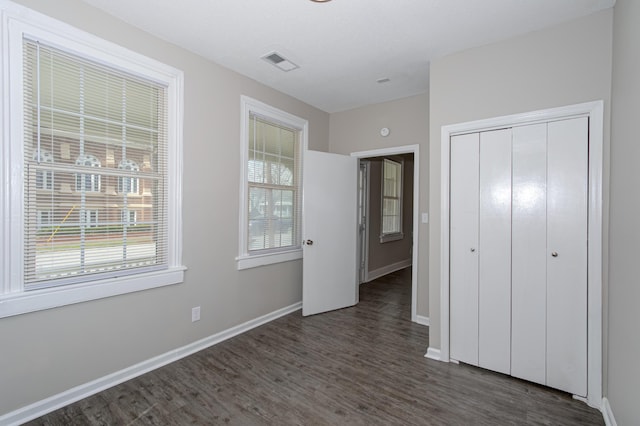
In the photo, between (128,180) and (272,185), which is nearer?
(128,180)

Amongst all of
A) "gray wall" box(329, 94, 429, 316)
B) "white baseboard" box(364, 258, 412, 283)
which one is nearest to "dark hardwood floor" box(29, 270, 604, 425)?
"gray wall" box(329, 94, 429, 316)

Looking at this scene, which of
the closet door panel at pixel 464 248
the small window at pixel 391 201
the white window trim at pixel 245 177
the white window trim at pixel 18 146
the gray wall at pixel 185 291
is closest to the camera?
the white window trim at pixel 18 146

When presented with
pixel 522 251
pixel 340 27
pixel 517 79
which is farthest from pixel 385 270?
pixel 340 27

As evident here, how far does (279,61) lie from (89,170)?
1.82 meters

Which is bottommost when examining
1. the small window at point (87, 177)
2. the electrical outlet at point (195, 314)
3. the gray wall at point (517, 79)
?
the electrical outlet at point (195, 314)

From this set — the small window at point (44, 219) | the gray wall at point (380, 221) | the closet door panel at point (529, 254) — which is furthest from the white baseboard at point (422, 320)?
the small window at point (44, 219)

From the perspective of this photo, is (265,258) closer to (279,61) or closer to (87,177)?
(87,177)

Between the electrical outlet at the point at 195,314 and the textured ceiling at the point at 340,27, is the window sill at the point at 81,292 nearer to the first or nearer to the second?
the electrical outlet at the point at 195,314

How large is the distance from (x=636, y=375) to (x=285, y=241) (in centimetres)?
314

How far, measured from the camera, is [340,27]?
2328 millimetres

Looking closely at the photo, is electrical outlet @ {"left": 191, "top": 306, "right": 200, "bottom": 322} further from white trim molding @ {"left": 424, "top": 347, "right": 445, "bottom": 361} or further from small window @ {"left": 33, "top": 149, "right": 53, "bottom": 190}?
white trim molding @ {"left": 424, "top": 347, "right": 445, "bottom": 361}

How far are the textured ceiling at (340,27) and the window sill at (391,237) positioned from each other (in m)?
3.46

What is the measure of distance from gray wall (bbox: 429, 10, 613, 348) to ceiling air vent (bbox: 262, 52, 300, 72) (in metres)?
1.33

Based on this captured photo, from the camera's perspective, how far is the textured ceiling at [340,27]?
2.07m
